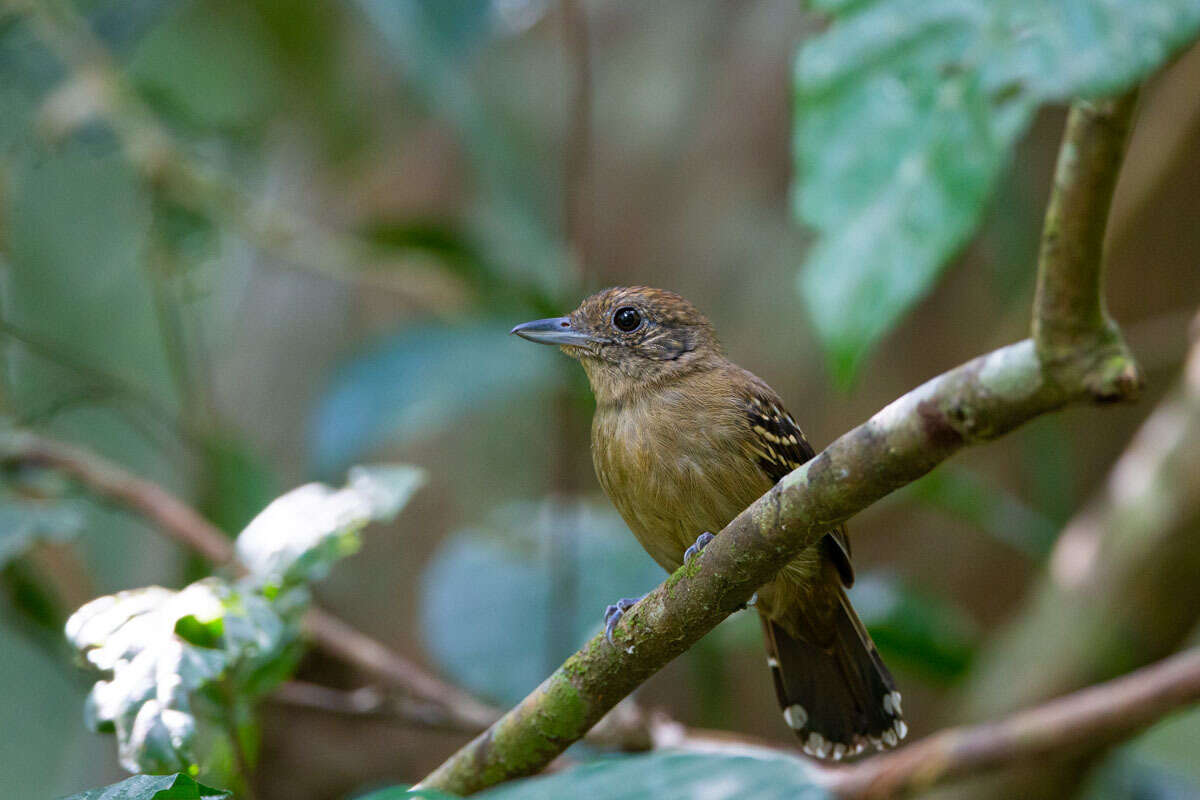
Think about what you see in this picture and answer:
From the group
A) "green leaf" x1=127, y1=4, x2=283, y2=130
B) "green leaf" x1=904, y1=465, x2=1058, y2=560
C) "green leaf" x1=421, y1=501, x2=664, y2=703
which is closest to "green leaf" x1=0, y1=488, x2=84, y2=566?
"green leaf" x1=421, y1=501, x2=664, y2=703

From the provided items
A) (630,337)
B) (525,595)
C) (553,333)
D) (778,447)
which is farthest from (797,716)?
(553,333)

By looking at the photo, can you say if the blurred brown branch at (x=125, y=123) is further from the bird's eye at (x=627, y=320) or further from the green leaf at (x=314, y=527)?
the green leaf at (x=314, y=527)

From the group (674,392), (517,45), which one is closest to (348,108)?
(517,45)

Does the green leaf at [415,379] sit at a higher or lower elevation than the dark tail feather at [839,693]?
higher

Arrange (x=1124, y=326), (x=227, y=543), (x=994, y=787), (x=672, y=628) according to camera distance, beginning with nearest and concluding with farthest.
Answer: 1. (x=672, y=628)
2. (x=227, y=543)
3. (x=994, y=787)
4. (x=1124, y=326)

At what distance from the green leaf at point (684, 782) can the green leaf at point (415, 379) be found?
2730 mm

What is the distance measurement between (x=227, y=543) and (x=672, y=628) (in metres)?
1.94

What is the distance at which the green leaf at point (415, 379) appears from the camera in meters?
4.11

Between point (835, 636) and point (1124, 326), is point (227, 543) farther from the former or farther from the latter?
point (1124, 326)

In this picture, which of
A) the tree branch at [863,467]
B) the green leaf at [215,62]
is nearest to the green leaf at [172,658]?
the tree branch at [863,467]

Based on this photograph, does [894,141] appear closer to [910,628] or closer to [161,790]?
[161,790]

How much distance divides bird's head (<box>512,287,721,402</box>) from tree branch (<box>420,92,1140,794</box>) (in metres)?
1.13

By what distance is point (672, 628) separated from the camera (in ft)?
6.07

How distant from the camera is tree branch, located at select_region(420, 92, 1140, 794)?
126cm
